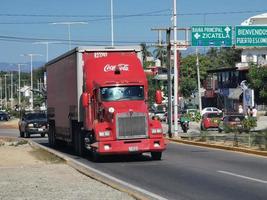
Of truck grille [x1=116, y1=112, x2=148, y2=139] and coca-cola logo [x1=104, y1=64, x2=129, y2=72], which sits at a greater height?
coca-cola logo [x1=104, y1=64, x2=129, y2=72]

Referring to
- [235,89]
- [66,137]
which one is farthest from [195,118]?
[66,137]

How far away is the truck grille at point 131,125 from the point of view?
2130 cm

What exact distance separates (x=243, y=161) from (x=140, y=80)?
4505 millimetres

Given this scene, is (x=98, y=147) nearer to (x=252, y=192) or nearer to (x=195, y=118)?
(x=252, y=192)

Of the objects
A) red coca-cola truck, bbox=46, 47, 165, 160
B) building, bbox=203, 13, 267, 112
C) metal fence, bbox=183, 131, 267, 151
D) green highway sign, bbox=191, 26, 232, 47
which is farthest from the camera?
building, bbox=203, 13, 267, 112

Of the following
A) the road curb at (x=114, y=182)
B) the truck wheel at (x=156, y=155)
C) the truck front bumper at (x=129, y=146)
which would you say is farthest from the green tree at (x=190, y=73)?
the road curb at (x=114, y=182)

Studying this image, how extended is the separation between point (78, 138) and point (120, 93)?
11.5 feet

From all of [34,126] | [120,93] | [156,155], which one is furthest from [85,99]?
[34,126]

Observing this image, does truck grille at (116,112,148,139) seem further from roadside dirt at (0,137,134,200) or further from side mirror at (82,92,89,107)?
roadside dirt at (0,137,134,200)

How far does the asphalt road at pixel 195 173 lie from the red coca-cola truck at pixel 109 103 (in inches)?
27.3

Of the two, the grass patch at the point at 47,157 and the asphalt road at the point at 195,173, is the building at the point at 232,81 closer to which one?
the grass patch at the point at 47,157

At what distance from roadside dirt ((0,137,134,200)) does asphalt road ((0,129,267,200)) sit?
1.23 metres

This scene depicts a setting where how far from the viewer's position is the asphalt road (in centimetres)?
→ 1375

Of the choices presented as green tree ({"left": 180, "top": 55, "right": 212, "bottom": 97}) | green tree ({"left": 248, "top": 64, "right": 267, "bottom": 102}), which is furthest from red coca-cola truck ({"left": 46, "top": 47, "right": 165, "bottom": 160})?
green tree ({"left": 180, "top": 55, "right": 212, "bottom": 97})
